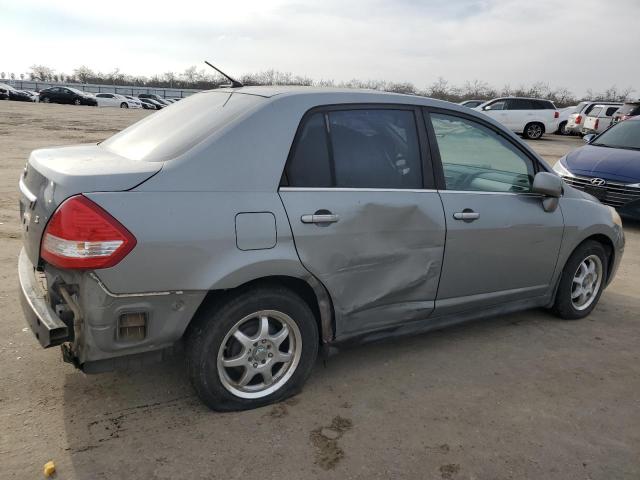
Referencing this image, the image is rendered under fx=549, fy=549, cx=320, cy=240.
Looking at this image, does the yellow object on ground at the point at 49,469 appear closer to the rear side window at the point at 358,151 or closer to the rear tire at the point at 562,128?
the rear side window at the point at 358,151

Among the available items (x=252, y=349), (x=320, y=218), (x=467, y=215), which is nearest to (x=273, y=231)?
(x=320, y=218)

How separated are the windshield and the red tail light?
829 cm

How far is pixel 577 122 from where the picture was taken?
24312 millimetres

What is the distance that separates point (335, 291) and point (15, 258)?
141 inches

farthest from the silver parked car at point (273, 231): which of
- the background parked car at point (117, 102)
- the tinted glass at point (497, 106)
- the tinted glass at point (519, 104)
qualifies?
the background parked car at point (117, 102)

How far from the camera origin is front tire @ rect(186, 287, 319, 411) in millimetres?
2752

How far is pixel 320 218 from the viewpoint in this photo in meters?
2.92

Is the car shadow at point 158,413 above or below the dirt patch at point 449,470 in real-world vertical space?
below

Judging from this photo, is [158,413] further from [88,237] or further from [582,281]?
[582,281]

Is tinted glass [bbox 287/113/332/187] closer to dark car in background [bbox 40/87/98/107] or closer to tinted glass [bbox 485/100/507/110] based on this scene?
tinted glass [bbox 485/100/507/110]

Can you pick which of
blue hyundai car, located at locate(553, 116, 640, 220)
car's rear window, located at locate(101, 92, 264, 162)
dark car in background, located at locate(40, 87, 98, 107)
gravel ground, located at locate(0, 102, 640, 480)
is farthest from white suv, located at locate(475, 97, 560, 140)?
dark car in background, located at locate(40, 87, 98, 107)

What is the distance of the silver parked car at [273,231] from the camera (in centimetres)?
251

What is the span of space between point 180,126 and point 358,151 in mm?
1027

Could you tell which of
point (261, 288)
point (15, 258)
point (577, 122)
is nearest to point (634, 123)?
point (261, 288)
